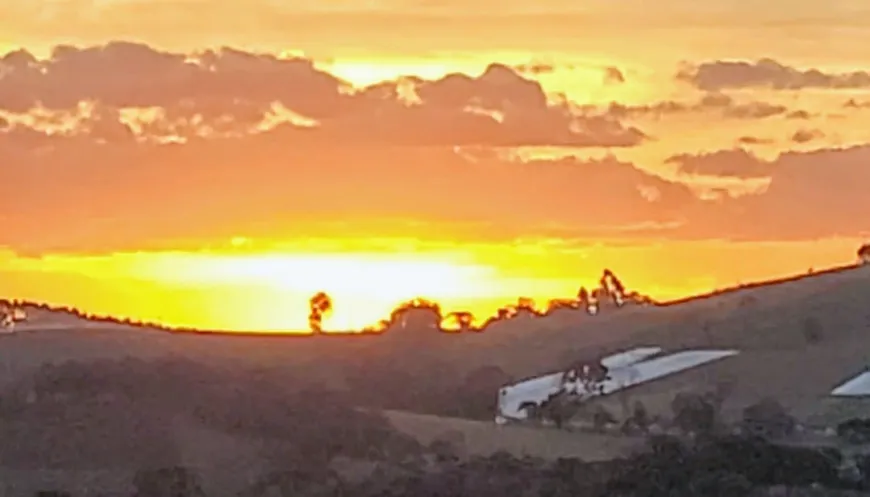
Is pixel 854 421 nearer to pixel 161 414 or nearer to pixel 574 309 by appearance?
pixel 161 414

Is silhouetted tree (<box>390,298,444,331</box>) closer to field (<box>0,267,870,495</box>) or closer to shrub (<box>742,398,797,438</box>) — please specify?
field (<box>0,267,870,495</box>)

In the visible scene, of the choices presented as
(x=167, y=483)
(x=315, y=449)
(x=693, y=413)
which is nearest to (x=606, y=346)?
(x=693, y=413)

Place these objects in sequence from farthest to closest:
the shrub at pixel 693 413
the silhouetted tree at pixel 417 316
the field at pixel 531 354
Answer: the silhouetted tree at pixel 417 316 → the shrub at pixel 693 413 → the field at pixel 531 354

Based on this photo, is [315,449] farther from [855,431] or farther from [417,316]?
[417,316]

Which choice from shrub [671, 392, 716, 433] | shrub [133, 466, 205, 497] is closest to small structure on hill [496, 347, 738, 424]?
shrub [671, 392, 716, 433]

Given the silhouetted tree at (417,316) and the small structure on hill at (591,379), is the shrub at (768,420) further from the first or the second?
the silhouetted tree at (417,316)

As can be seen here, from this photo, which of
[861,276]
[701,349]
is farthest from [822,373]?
[861,276]

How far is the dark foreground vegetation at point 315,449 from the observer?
53375 millimetres

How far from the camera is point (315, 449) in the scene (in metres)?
63.3

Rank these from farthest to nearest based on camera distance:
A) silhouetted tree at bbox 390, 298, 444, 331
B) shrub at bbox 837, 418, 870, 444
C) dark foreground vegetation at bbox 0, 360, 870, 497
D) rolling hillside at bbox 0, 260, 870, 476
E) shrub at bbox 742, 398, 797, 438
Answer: silhouetted tree at bbox 390, 298, 444, 331
rolling hillside at bbox 0, 260, 870, 476
shrub at bbox 742, 398, 797, 438
shrub at bbox 837, 418, 870, 444
dark foreground vegetation at bbox 0, 360, 870, 497

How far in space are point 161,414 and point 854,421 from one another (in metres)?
20.2

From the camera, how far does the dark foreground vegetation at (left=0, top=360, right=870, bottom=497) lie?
5338 centimetres

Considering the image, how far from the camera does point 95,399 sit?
70.8 meters

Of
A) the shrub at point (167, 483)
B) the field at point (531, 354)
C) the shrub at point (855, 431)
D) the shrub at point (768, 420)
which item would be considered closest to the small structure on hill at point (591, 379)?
the field at point (531, 354)
